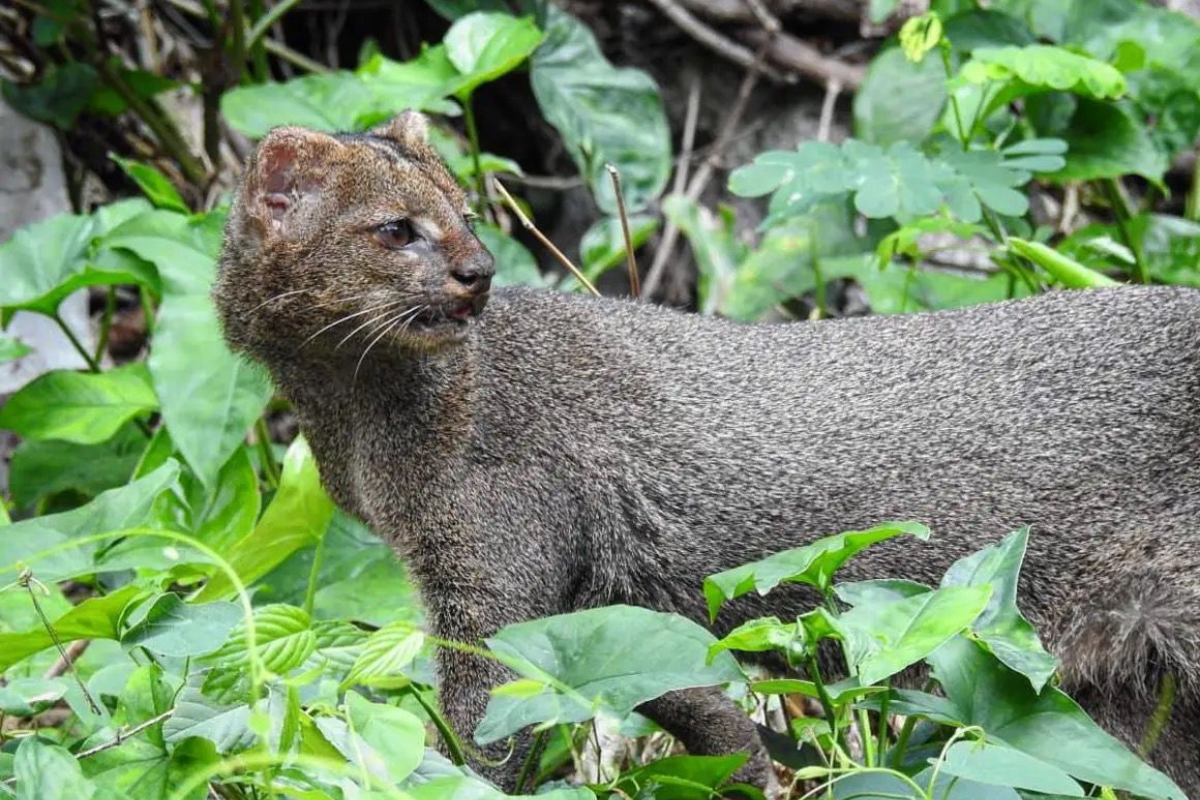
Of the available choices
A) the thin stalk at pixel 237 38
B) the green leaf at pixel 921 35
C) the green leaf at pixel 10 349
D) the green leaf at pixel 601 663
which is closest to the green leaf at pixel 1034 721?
the green leaf at pixel 601 663

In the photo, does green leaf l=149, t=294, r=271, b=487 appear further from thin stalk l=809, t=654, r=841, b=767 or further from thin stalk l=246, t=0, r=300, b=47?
thin stalk l=809, t=654, r=841, b=767

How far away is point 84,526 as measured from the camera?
10.6 ft

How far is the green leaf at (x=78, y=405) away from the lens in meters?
4.55

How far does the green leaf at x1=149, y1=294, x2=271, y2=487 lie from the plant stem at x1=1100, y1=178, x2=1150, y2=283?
2.75 metres

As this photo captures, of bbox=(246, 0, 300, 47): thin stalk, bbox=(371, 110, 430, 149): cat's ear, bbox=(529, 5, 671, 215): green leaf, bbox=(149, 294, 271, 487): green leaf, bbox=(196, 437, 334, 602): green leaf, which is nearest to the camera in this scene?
bbox=(371, 110, 430, 149): cat's ear

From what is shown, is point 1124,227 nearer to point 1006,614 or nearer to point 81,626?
point 1006,614

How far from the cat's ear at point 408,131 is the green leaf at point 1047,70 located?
5.98ft

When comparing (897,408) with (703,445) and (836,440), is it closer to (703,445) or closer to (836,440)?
(836,440)

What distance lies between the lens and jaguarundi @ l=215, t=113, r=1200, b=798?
3303 millimetres

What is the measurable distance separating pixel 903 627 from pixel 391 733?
2.68 ft

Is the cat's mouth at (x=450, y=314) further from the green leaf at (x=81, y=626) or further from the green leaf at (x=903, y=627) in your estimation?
the green leaf at (x=903, y=627)

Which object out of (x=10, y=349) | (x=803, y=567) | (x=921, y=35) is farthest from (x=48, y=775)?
(x=921, y=35)

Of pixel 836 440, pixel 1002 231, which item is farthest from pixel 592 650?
pixel 1002 231

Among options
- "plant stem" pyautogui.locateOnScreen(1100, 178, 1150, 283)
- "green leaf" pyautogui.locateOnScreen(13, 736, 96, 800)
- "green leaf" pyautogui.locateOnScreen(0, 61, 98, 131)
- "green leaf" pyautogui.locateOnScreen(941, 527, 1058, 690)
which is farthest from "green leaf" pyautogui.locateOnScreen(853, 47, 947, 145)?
"green leaf" pyautogui.locateOnScreen(13, 736, 96, 800)
